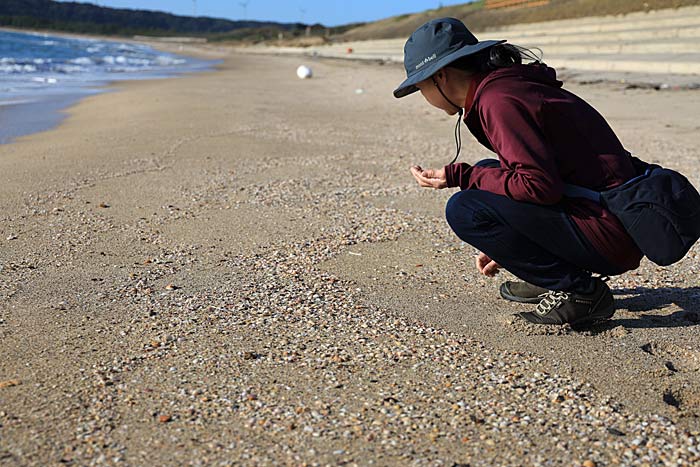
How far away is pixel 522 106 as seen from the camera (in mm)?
2297

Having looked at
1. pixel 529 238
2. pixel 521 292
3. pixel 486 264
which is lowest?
pixel 521 292

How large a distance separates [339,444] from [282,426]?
18cm

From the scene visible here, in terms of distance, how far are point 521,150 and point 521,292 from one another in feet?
2.74

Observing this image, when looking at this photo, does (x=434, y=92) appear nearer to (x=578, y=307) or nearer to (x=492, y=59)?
(x=492, y=59)

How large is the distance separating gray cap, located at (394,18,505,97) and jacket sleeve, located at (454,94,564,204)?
19 centimetres

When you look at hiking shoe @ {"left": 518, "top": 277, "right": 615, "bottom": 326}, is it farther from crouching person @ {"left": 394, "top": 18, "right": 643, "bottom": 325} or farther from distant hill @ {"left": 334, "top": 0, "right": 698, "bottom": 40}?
distant hill @ {"left": 334, "top": 0, "right": 698, "bottom": 40}

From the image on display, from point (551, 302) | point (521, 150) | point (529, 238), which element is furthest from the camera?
point (551, 302)

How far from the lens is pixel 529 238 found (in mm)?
2547

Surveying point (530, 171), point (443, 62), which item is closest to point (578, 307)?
point (530, 171)

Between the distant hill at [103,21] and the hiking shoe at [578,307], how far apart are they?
96.8m

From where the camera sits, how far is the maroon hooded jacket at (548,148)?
90.6 inches

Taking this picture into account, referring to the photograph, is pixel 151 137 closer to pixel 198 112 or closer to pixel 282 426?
pixel 198 112

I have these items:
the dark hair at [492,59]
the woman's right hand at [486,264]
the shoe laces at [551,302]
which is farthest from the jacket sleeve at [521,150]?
the woman's right hand at [486,264]

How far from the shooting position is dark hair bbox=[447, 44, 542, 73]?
240 cm
